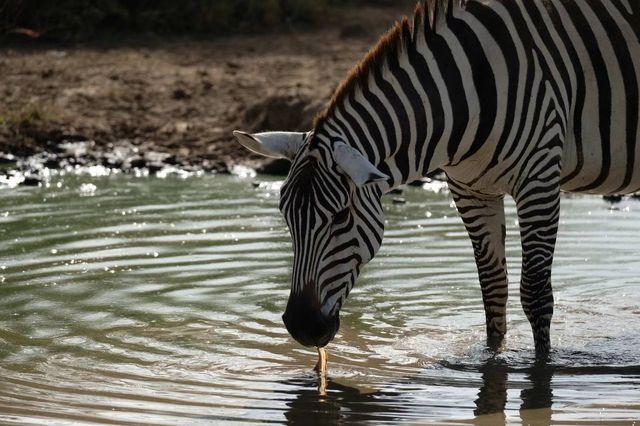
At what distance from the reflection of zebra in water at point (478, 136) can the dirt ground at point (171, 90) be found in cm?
719

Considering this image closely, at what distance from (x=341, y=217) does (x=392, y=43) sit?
98cm

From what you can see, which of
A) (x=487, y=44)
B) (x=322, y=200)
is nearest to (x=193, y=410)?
(x=322, y=200)

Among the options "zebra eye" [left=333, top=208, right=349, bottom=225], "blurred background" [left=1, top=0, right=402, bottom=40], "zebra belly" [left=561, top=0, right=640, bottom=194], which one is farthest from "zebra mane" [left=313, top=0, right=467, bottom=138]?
"blurred background" [left=1, top=0, right=402, bottom=40]

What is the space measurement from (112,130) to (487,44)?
29.9ft

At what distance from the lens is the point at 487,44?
6938 millimetres

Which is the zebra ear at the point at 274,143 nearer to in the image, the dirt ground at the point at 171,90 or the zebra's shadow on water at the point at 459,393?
the zebra's shadow on water at the point at 459,393

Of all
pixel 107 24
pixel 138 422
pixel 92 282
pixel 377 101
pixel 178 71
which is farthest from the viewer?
pixel 107 24

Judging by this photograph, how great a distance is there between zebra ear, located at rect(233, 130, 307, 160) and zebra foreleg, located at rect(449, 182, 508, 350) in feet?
4.26

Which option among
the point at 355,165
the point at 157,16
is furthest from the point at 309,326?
the point at 157,16

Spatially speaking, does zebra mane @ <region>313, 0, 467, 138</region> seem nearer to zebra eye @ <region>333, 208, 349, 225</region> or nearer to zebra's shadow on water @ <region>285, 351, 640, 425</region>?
zebra eye @ <region>333, 208, 349, 225</region>

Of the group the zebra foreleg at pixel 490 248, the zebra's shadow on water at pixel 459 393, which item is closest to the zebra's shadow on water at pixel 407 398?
the zebra's shadow on water at pixel 459 393

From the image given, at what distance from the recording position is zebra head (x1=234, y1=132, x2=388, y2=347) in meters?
6.23

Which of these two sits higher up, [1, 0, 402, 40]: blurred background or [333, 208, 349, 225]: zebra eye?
[1, 0, 402, 40]: blurred background

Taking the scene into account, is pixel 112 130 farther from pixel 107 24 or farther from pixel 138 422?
pixel 138 422
